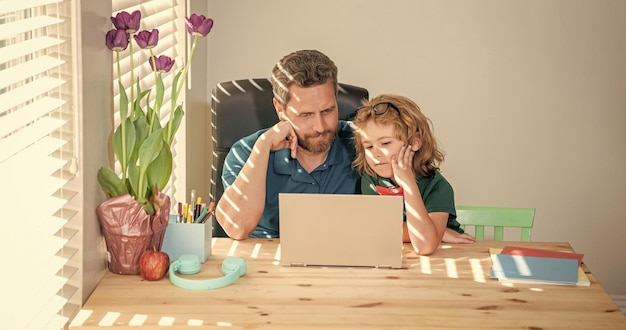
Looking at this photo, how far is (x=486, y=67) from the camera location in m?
3.54

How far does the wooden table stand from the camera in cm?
175

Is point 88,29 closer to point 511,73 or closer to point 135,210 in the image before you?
point 135,210

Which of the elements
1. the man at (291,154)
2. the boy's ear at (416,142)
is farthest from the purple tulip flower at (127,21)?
the boy's ear at (416,142)

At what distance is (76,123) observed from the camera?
5.93 ft

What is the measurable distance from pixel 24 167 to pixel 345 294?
741 mm

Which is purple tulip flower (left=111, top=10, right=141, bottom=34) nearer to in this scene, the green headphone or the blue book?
the green headphone

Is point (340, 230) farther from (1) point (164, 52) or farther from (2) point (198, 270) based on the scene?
(1) point (164, 52)

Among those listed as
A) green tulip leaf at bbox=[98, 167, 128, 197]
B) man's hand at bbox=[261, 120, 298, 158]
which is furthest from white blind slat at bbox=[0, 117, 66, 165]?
man's hand at bbox=[261, 120, 298, 158]

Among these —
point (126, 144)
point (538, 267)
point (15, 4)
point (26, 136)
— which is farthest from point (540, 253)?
point (15, 4)

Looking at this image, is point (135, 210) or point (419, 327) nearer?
point (419, 327)

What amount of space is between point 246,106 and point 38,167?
1204 mm

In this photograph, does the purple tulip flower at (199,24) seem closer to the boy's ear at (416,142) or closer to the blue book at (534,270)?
the boy's ear at (416,142)

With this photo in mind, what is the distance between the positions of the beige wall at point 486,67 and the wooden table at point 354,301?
1518mm

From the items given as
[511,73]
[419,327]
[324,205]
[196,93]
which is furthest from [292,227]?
[511,73]
